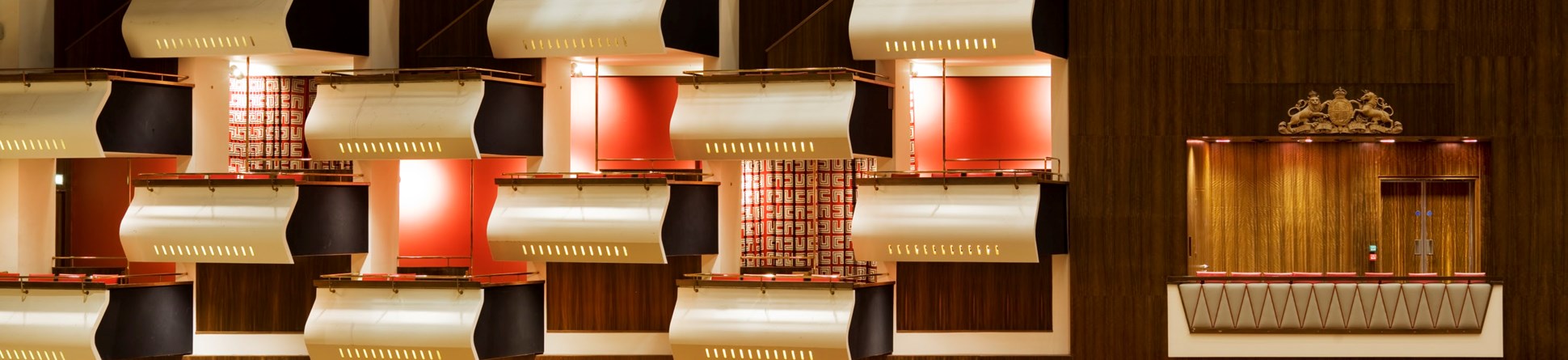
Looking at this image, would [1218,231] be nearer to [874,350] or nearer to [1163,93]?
[1163,93]

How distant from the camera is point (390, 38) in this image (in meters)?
10.5

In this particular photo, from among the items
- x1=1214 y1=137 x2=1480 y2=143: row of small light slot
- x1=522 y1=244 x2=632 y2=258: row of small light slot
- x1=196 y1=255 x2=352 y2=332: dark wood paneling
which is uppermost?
x1=1214 y1=137 x2=1480 y2=143: row of small light slot

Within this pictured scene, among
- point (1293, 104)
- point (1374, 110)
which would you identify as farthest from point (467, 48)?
point (1374, 110)

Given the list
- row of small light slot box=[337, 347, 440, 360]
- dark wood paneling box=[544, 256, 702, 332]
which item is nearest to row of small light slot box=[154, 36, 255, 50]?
row of small light slot box=[337, 347, 440, 360]

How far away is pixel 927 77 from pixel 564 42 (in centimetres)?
223

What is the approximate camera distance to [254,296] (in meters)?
10.4

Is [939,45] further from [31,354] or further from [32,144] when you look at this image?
[31,354]

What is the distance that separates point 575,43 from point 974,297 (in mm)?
2812

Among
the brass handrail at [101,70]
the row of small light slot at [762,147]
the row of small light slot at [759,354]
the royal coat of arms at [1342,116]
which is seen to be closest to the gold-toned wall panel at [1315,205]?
the royal coat of arms at [1342,116]

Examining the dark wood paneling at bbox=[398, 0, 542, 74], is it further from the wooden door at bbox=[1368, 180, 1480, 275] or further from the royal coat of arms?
the wooden door at bbox=[1368, 180, 1480, 275]

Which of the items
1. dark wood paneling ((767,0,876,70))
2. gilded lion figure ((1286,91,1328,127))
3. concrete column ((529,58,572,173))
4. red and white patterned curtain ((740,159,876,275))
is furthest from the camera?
red and white patterned curtain ((740,159,876,275))

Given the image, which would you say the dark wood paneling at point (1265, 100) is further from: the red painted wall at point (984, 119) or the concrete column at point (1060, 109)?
the red painted wall at point (984, 119)

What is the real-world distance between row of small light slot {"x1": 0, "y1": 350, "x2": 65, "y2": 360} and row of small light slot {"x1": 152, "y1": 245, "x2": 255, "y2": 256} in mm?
787

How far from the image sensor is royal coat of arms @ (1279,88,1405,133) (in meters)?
9.30
